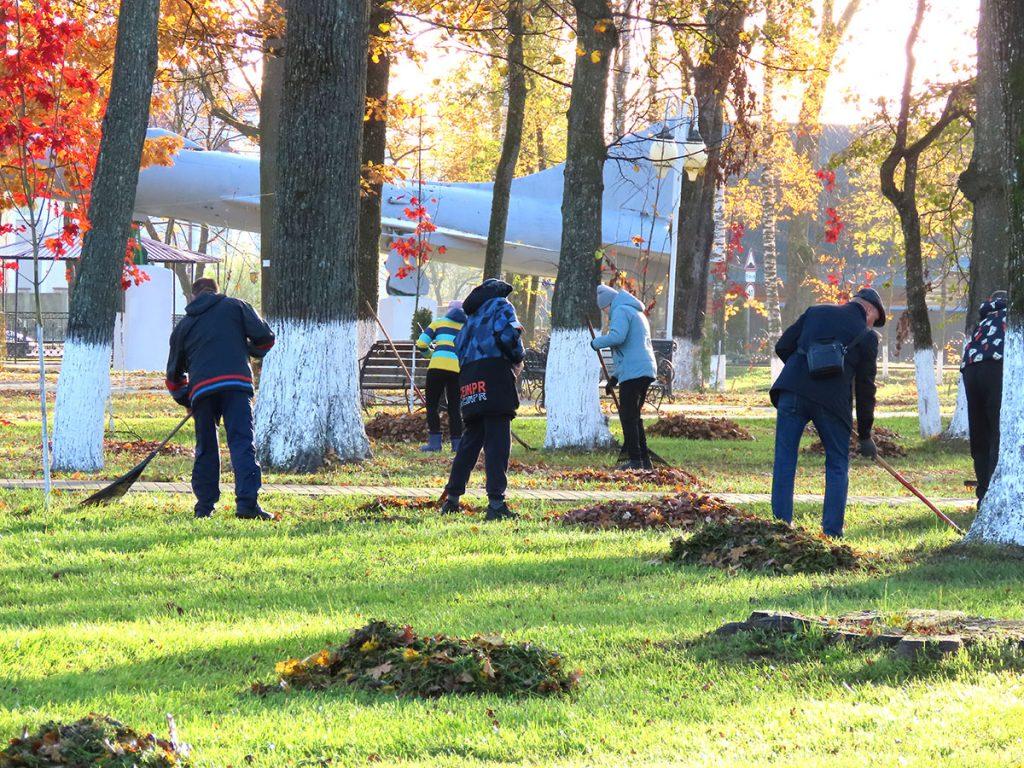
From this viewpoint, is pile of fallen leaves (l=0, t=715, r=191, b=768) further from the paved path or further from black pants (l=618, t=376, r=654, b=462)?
black pants (l=618, t=376, r=654, b=462)

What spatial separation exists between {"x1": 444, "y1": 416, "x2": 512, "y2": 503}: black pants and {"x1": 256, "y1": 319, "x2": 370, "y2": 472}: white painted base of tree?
3122 mm

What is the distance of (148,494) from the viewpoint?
12.1 m

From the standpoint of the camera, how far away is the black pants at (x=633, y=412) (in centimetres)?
1489

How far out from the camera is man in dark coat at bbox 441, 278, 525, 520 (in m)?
10.8

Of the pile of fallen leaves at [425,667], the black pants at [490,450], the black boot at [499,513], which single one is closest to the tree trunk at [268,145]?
the black pants at [490,450]

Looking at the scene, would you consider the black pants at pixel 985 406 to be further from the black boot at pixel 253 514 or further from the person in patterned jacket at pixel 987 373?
the black boot at pixel 253 514

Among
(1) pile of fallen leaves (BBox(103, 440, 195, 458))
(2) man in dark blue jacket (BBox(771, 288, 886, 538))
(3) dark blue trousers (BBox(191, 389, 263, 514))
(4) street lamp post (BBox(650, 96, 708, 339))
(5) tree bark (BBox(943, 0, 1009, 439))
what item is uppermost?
(4) street lamp post (BBox(650, 96, 708, 339))

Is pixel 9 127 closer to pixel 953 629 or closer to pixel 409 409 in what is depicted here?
pixel 409 409

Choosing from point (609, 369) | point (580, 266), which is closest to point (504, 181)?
point (609, 369)

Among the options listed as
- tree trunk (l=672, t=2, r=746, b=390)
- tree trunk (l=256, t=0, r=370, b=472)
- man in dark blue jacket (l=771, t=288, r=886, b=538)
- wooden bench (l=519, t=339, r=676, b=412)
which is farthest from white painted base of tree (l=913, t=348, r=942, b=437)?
man in dark blue jacket (l=771, t=288, r=886, b=538)

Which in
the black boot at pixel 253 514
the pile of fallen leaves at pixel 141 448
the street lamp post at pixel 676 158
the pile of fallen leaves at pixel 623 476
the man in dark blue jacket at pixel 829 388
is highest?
the street lamp post at pixel 676 158

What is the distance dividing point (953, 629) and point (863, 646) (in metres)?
0.47

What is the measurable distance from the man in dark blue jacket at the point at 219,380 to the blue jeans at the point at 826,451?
369 cm

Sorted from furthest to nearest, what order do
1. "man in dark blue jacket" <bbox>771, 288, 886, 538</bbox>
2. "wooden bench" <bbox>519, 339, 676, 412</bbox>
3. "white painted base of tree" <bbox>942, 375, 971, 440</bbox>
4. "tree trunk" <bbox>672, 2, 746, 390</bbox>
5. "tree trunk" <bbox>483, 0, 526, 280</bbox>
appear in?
"tree trunk" <bbox>672, 2, 746, 390</bbox> < "wooden bench" <bbox>519, 339, 676, 412</bbox> < "tree trunk" <bbox>483, 0, 526, 280</bbox> < "white painted base of tree" <bbox>942, 375, 971, 440</bbox> < "man in dark blue jacket" <bbox>771, 288, 886, 538</bbox>
